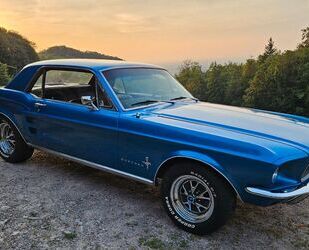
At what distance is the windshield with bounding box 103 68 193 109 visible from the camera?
4543 millimetres

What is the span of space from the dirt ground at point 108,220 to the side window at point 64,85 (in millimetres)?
1108

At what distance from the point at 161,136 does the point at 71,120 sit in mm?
1384

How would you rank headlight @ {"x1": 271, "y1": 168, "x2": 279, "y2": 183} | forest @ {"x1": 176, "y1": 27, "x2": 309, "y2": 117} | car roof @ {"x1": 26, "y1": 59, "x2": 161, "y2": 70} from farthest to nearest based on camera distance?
1. forest @ {"x1": 176, "y1": 27, "x2": 309, "y2": 117}
2. car roof @ {"x1": 26, "y1": 59, "x2": 161, "y2": 70}
3. headlight @ {"x1": 271, "y1": 168, "x2": 279, "y2": 183}

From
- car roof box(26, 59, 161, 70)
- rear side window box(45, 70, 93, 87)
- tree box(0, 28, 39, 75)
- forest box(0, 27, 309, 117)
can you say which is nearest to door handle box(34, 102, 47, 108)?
rear side window box(45, 70, 93, 87)

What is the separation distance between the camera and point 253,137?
3.49 meters

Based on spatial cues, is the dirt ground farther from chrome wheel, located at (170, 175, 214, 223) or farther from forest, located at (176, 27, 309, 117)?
forest, located at (176, 27, 309, 117)

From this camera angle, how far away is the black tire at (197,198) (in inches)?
139

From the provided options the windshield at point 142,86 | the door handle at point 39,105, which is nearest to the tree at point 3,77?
the door handle at point 39,105

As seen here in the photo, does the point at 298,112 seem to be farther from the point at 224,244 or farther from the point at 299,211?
the point at 224,244

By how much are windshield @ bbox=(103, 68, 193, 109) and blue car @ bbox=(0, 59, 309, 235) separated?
0.01 meters

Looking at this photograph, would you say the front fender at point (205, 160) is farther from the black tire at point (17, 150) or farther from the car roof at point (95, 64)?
the black tire at point (17, 150)

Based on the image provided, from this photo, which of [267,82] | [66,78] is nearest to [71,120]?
[66,78]

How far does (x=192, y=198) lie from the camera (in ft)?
12.4

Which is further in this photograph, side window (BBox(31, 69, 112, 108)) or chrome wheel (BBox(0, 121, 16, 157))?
chrome wheel (BBox(0, 121, 16, 157))
